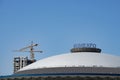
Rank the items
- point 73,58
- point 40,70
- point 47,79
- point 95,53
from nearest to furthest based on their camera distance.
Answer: point 47,79 < point 40,70 < point 73,58 < point 95,53

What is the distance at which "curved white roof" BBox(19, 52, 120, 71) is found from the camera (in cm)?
8646

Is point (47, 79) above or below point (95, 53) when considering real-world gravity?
below

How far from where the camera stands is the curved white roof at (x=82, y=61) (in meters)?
86.5

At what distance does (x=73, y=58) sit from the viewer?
9088cm

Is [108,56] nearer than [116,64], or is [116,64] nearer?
[116,64]

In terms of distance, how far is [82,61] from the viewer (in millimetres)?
88125

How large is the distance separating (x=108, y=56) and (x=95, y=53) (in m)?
3.97

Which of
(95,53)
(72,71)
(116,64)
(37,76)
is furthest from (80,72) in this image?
(95,53)

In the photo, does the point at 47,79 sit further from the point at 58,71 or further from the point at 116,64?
the point at 116,64

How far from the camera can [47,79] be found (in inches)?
3004

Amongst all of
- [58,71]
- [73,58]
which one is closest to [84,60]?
[73,58]

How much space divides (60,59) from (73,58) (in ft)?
10.4

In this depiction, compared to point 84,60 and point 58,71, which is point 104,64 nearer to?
point 84,60

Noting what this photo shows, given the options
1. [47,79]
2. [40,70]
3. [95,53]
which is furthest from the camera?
[95,53]
